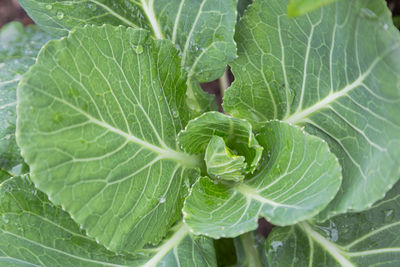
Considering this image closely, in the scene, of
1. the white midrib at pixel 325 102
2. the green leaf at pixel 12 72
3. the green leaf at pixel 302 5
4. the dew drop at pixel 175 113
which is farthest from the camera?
the green leaf at pixel 12 72

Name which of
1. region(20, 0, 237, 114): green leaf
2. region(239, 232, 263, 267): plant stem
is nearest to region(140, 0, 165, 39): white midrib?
region(20, 0, 237, 114): green leaf

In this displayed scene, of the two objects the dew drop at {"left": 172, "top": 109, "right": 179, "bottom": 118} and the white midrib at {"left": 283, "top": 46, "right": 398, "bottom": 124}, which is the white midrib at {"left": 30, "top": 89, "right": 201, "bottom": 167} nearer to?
the dew drop at {"left": 172, "top": 109, "right": 179, "bottom": 118}

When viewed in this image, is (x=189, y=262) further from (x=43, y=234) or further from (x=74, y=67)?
(x=74, y=67)

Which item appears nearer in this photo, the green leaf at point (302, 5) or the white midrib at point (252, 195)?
the green leaf at point (302, 5)

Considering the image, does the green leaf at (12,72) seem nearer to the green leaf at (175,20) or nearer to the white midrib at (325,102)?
the green leaf at (175,20)

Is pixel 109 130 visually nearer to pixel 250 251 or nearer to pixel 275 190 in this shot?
pixel 275 190

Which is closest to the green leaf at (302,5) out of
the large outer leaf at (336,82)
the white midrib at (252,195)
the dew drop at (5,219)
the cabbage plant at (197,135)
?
the cabbage plant at (197,135)

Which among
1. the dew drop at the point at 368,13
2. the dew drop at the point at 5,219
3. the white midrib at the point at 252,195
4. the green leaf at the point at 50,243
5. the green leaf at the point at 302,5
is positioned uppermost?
the green leaf at the point at 302,5
